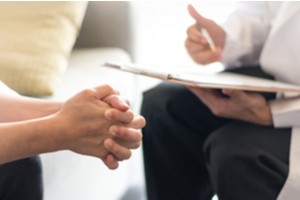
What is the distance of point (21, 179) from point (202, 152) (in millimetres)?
406

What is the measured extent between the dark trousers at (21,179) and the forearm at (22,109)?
91 millimetres

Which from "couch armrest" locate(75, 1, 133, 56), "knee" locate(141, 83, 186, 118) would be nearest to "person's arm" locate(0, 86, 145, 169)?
"knee" locate(141, 83, 186, 118)

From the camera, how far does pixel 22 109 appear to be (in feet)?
2.43

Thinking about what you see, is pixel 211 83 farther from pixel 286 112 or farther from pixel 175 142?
pixel 175 142

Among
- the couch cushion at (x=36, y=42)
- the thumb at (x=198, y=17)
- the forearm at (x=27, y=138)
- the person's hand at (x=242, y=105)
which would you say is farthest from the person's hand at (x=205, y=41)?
the forearm at (x=27, y=138)

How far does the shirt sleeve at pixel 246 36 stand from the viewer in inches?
36.5

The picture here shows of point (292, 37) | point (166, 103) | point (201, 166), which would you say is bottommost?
point (201, 166)

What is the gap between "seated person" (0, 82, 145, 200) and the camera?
644mm

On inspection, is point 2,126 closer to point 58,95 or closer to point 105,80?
point 58,95

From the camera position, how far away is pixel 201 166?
37.4 inches

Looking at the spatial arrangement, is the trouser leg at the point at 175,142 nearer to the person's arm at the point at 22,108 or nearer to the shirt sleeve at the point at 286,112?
the shirt sleeve at the point at 286,112

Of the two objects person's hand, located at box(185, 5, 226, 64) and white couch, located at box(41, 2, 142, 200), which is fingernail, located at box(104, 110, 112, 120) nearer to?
white couch, located at box(41, 2, 142, 200)

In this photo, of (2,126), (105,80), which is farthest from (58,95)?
(2,126)

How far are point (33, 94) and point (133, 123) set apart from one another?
29 cm
